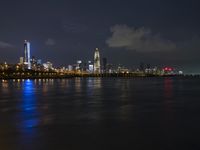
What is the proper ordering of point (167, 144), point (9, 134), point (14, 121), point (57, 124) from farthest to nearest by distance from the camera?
1. point (14, 121)
2. point (57, 124)
3. point (9, 134)
4. point (167, 144)

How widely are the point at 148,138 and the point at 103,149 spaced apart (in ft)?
10.5

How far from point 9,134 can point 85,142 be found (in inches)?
180

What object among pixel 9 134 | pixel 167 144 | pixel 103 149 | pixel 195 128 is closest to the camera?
pixel 103 149

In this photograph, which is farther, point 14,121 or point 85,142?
point 14,121

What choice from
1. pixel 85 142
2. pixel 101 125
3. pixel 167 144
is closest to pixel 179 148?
pixel 167 144

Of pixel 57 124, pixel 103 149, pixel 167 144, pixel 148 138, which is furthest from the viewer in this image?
pixel 57 124

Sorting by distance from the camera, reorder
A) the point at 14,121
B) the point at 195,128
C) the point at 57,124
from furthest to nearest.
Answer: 1. the point at 14,121
2. the point at 57,124
3. the point at 195,128

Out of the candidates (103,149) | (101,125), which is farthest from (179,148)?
(101,125)

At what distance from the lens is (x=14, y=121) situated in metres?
24.0

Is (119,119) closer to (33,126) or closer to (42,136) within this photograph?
(33,126)

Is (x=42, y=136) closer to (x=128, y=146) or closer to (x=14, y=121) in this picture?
(x=128, y=146)

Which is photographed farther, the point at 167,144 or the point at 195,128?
the point at 195,128

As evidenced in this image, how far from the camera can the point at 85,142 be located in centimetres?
1686

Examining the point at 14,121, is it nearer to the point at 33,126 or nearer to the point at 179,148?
the point at 33,126
